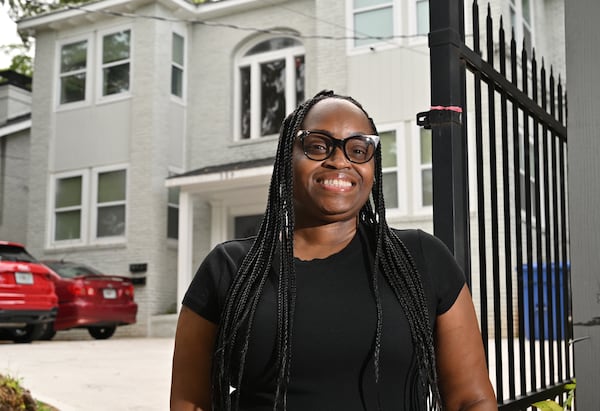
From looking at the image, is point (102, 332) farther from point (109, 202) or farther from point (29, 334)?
point (109, 202)

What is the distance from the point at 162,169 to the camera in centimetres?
1584

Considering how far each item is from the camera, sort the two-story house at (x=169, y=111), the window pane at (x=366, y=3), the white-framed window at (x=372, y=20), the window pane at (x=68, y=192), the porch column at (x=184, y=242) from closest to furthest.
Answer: the white-framed window at (x=372, y=20)
the window pane at (x=366, y=3)
the two-story house at (x=169, y=111)
the porch column at (x=184, y=242)
the window pane at (x=68, y=192)

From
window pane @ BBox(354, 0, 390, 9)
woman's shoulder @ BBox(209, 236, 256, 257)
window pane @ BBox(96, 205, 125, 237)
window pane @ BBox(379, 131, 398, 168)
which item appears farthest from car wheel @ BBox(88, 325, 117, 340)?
woman's shoulder @ BBox(209, 236, 256, 257)

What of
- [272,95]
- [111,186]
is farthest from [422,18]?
[111,186]

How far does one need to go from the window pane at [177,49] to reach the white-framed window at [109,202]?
254 centimetres

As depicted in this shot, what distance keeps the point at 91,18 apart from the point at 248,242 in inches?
625

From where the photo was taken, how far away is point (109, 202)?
1622 centimetres

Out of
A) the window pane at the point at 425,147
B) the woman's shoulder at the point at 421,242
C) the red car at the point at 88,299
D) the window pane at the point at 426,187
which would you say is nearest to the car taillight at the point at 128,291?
the red car at the point at 88,299

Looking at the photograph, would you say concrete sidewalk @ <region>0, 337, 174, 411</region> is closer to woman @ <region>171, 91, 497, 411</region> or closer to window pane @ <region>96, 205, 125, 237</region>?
woman @ <region>171, 91, 497, 411</region>

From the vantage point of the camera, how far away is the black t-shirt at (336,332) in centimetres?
168

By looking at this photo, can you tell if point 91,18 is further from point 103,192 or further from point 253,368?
point 253,368

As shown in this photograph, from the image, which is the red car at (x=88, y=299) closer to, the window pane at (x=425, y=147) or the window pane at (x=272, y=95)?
the window pane at (x=272, y=95)

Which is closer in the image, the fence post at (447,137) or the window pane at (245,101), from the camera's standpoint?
the fence post at (447,137)

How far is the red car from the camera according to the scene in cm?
1273
